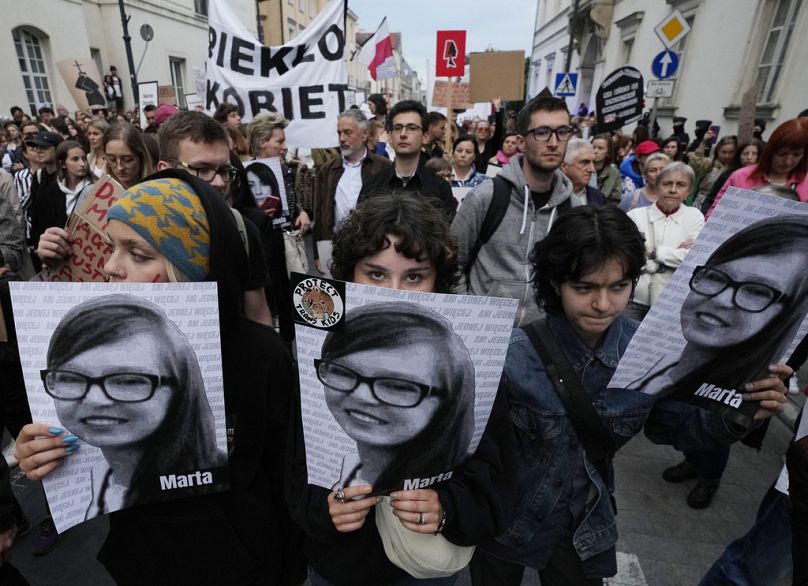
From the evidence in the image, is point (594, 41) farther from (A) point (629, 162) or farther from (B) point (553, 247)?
(B) point (553, 247)

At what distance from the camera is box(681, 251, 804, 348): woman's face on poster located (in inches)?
44.7

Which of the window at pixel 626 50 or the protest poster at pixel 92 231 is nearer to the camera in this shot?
the protest poster at pixel 92 231

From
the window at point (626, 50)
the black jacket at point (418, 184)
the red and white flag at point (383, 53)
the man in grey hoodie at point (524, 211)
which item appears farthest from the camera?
the window at point (626, 50)

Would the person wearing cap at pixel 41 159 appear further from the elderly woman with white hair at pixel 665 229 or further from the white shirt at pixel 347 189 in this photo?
the elderly woman with white hair at pixel 665 229

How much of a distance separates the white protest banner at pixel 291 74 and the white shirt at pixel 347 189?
0.62 m

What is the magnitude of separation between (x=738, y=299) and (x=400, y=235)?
863 mm

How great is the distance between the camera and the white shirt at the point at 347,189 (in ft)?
13.1

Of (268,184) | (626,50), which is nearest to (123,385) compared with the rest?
(268,184)

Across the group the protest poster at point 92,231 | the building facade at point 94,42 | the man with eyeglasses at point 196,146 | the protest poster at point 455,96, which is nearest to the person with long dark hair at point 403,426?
the protest poster at point 92,231

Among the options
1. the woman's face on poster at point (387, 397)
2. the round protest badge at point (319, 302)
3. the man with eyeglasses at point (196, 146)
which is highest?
the man with eyeglasses at point (196, 146)

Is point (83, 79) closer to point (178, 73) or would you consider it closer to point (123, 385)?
point (123, 385)

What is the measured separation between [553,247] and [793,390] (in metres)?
3.30

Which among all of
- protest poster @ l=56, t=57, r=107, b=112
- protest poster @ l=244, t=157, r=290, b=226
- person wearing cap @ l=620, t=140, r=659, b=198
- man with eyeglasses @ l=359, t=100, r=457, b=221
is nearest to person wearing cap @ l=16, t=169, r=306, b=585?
protest poster @ l=244, t=157, r=290, b=226

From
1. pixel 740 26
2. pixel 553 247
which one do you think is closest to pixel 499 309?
pixel 553 247
